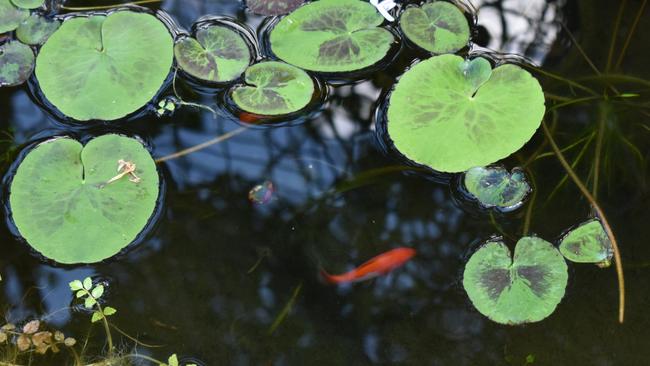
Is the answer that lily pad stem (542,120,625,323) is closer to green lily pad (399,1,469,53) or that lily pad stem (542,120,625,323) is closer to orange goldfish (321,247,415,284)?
green lily pad (399,1,469,53)

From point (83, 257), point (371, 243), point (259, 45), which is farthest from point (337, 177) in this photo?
point (83, 257)

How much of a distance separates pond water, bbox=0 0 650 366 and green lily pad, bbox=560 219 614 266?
71 mm

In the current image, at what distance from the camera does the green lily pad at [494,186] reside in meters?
2.44

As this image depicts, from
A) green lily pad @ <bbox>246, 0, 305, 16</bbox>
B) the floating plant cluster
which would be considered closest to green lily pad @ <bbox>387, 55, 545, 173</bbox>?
the floating plant cluster

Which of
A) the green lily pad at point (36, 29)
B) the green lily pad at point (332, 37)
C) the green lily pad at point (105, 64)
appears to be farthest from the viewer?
the green lily pad at point (36, 29)

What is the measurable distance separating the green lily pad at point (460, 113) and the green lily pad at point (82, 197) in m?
0.98

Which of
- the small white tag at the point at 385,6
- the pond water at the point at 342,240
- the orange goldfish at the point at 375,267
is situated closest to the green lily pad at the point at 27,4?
the pond water at the point at 342,240

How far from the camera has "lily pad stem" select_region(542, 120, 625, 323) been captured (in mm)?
2420

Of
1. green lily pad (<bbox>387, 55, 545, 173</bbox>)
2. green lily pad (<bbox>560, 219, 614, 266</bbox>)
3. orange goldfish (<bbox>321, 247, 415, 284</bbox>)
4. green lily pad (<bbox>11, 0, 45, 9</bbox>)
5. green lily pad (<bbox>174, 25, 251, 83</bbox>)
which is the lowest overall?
orange goldfish (<bbox>321, 247, 415, 284</bbox>)

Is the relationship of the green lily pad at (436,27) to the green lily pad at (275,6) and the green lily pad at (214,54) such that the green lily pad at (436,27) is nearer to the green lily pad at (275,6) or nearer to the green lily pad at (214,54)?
the green lily pad at (275,6)

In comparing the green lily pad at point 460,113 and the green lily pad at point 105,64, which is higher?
the green lily pad at point 105,64

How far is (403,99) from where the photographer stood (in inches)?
98.6

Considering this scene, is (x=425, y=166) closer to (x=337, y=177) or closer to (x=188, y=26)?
(x=337, y=177)

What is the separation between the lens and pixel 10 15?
280 centimetres
